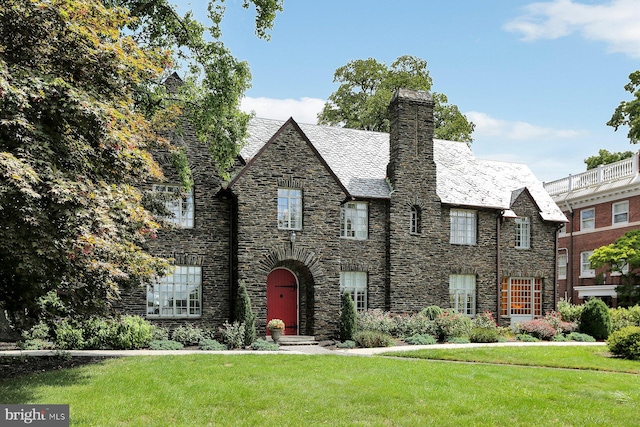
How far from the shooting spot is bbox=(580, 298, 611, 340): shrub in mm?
27234

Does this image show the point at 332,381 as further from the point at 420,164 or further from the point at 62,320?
the point at 420,164

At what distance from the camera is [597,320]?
27.3m

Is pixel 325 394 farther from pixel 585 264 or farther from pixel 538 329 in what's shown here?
pixel 585 264

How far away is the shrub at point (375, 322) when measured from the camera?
24828 millimetres

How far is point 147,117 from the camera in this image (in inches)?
834

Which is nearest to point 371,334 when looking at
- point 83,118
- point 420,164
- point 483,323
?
point 483,323

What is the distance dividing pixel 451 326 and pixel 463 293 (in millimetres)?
4139

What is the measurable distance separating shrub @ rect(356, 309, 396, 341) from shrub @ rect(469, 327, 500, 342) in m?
2.91

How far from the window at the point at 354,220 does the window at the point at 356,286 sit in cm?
150

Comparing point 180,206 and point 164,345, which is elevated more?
point 180,206

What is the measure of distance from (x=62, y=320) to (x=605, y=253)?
26.7 m

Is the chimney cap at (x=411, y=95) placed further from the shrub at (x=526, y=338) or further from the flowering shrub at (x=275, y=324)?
the flowering shrub at (x=275, y=324)

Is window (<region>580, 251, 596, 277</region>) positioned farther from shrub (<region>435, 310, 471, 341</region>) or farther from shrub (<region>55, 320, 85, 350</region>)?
shrub (<region>55, 320, 85, 350</region>)

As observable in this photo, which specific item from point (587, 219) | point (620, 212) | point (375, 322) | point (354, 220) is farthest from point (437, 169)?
point (587, 219)
